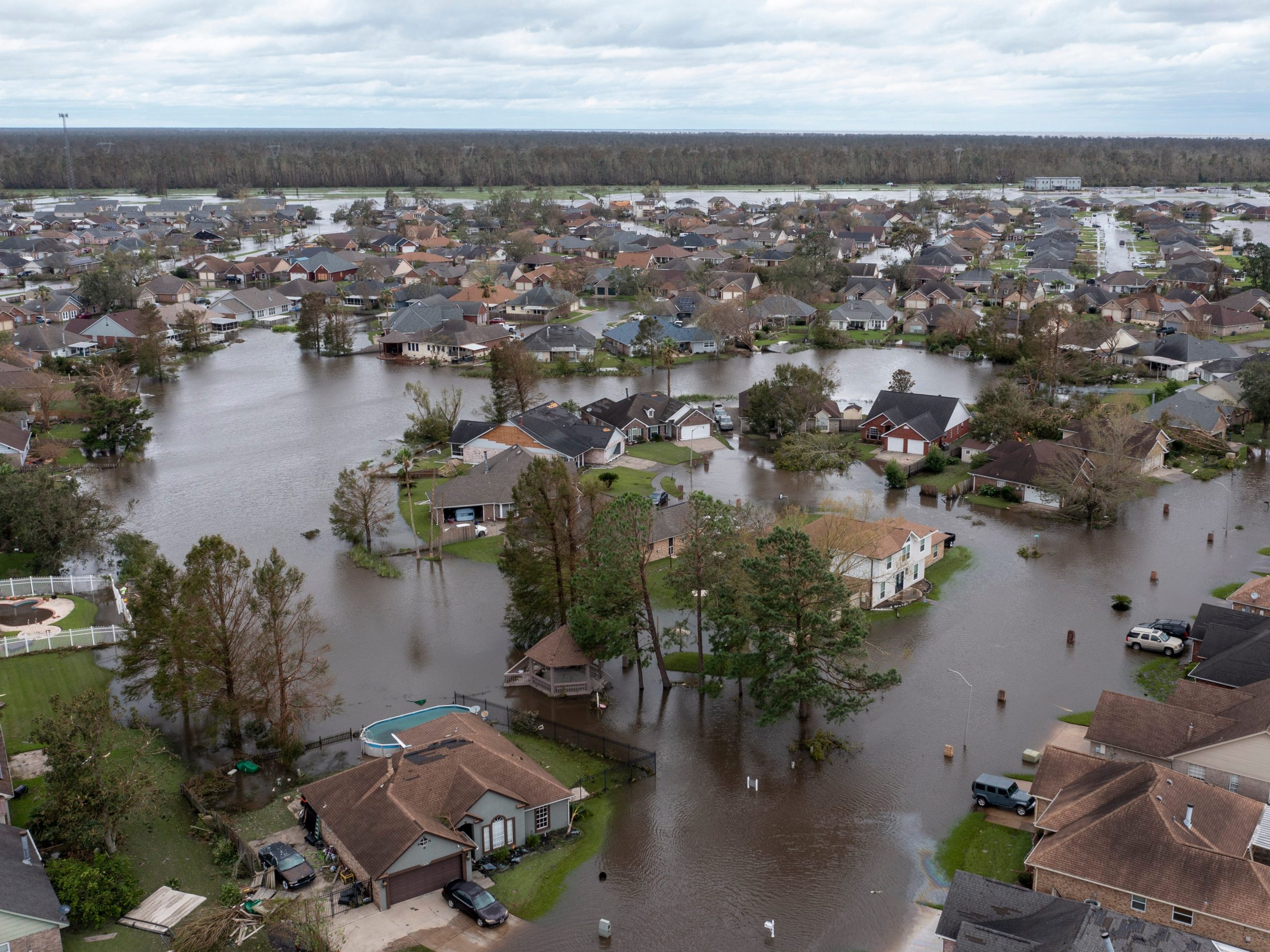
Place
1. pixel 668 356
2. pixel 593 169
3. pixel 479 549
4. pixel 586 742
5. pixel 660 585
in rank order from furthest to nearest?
pixel 593 169
pixel 668 356
pixel 479 549
pixel 660 585
pixel 586 742

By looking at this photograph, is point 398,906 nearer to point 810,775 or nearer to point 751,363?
point 810,775

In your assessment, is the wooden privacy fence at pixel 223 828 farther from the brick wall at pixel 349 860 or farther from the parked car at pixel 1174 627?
the parked car at pixel 1174 627

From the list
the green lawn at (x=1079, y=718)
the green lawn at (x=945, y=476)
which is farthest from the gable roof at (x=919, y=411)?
the green lawn at (x=1079, y=718)

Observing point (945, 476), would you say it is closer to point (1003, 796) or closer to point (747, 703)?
point (747, 703)

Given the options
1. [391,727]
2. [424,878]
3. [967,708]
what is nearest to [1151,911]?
[967,708]

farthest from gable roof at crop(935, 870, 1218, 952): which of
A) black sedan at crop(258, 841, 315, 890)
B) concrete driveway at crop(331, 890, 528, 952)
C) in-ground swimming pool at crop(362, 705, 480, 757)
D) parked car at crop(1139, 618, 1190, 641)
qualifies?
parked car at crop(1139, 618, 1190, 641)

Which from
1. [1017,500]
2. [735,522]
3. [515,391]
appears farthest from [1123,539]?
[515,391]

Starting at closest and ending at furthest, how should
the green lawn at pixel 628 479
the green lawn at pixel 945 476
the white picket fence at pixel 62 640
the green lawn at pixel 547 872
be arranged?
the green lawn at pixel 547 872 → the white picket fence at pixel 62 640 → the green lawn at pixel 628 479 → the green lawn at pixel 945 476
